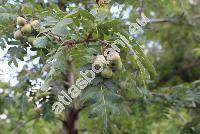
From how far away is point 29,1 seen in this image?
2.52 meters

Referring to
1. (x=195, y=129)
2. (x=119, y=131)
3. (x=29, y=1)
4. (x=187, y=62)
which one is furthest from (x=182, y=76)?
(x=29, y=1)

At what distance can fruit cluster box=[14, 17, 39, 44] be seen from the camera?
217 centimetres

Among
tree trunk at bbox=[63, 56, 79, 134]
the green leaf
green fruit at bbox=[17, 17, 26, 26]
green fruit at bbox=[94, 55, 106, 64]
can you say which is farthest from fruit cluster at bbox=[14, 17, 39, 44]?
tree trunk at bbox=[63, 56, 79, 134]

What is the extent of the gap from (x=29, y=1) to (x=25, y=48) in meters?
0.28

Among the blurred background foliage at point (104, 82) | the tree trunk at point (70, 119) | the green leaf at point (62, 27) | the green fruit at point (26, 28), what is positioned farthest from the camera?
the tree trunk at point (70, 119)

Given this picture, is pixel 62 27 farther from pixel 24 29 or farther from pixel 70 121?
pixel 70 121

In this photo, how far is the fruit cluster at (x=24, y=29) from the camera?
2.17m

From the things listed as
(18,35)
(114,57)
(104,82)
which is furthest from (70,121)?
(114,57)

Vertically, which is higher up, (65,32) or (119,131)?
(65,32)

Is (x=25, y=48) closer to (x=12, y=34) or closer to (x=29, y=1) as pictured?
(x=12, y=34)

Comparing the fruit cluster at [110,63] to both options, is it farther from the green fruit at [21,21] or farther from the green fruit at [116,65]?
the green fruit at [21,21]

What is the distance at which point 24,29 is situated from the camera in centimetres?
Result: 216

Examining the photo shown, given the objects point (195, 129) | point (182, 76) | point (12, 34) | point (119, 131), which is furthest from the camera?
point (182, 76)

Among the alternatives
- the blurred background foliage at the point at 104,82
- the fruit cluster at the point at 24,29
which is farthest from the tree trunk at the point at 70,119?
the fruit cluster at the point at 24,29
